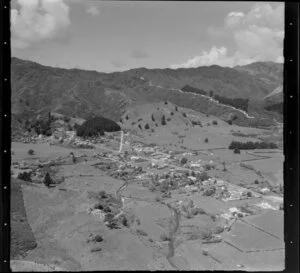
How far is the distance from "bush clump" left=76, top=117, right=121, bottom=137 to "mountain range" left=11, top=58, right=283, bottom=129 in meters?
0.11

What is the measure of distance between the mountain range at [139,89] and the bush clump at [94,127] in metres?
0.11

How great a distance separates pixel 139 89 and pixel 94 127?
2.80 ft

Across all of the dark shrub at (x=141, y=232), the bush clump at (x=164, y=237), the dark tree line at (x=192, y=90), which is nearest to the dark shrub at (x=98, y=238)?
the dark shrub at (x=141, y=232)

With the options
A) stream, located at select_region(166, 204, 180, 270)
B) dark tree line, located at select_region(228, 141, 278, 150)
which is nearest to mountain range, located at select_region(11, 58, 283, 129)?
dark tree line, located at select_region(228, 141, 278, 150)

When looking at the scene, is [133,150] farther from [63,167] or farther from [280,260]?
[280,260]

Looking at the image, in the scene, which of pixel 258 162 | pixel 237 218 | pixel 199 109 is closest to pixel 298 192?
pixel 237 218

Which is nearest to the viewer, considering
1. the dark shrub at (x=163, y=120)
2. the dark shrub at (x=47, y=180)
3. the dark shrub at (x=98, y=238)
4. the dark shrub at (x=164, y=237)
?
the dark shrub at (x=98, y=238)

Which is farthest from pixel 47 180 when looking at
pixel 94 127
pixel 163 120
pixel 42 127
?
pixel 163 120

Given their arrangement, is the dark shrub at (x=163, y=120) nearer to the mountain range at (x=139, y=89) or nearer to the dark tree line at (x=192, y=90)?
the mountain range at (x=139, y=89)

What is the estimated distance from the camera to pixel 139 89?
3809 millimetres

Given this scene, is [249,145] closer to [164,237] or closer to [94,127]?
[164,237]

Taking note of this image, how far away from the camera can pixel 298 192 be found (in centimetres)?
235

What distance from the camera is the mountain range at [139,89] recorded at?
2.83 m

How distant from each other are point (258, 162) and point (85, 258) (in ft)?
5.78
